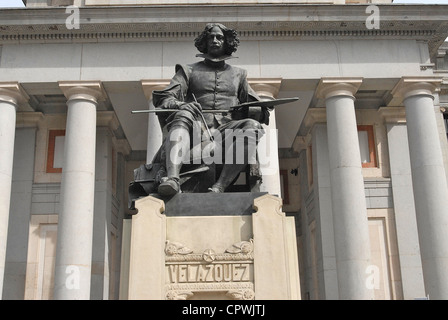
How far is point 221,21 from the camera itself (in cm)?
2348

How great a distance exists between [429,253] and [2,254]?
1620 centimetres

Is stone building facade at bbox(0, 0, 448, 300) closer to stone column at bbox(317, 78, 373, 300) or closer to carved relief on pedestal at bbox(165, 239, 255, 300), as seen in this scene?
stone column at bbox(317, 78, 373, 300)

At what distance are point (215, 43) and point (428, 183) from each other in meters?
16.2

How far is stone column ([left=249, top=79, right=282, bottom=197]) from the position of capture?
2150cm

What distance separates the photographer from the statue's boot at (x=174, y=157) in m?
6.47

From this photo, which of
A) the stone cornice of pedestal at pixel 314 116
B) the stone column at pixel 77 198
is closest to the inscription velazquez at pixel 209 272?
the stone column at pixel 77 198

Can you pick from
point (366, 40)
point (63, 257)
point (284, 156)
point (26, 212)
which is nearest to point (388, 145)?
point (366, 40)

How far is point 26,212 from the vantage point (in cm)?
2662

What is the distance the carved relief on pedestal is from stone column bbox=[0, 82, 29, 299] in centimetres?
1784

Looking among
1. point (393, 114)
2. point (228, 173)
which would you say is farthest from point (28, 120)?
point (228, 173)

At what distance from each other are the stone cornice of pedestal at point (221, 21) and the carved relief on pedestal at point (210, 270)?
1860cm

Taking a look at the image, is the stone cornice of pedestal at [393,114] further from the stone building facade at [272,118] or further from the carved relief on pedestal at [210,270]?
the carved relief on pedestal at [210,270]

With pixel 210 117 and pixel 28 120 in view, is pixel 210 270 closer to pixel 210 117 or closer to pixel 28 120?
pixel 210 117

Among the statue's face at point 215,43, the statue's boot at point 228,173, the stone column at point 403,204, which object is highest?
the stone column at point 403,204
